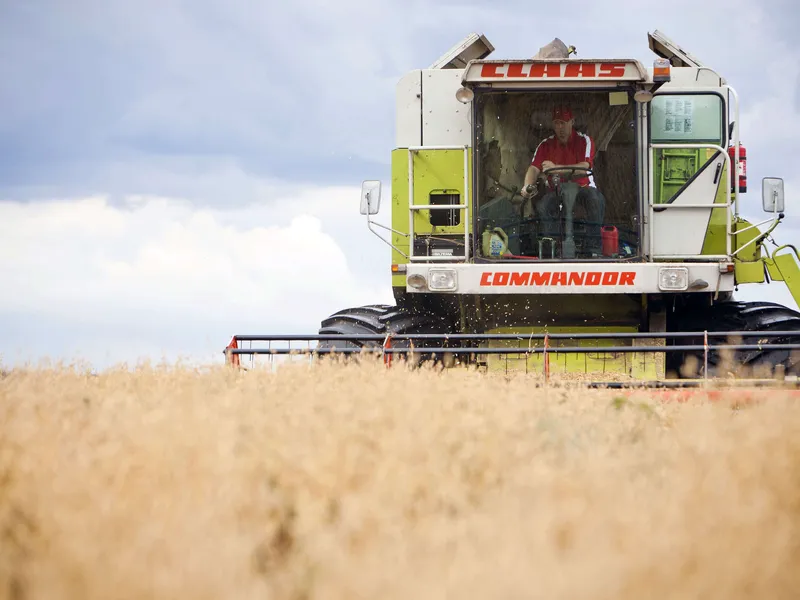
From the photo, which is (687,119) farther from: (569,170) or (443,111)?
(443,111)

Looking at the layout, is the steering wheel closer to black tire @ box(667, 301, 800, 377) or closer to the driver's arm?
the driver's arm

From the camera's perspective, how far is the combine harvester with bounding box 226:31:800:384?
8.01m

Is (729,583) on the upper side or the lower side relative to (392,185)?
lower

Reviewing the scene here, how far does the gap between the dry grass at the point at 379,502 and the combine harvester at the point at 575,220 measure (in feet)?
14.1

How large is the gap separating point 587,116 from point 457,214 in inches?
59.5

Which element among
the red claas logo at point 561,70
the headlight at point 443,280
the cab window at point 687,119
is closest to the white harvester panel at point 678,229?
the cab window at point 687,119

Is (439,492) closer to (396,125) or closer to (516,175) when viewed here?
(516,175)

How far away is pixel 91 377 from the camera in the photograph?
212 inches

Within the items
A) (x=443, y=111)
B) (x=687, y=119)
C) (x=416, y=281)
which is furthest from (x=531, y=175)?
(x=687, y=119)

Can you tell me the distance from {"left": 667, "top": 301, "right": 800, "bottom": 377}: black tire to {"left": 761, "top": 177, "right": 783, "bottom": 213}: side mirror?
3.06 feet

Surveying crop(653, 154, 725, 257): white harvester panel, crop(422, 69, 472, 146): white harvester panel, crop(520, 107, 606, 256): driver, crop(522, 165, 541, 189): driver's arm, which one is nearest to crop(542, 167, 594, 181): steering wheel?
crop(520, 107, 606, 256): driver

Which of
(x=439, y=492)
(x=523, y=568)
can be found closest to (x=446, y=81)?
(x=439, y=492)

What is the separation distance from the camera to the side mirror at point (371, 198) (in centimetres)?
811

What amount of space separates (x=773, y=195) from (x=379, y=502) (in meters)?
7.20
